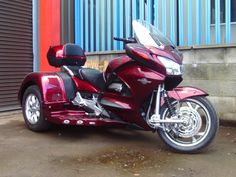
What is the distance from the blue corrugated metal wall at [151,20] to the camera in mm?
7430

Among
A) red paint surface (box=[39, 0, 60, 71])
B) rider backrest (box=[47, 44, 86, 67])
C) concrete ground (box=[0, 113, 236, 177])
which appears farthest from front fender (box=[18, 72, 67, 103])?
red paint surface (box=[39, 0, 60, 71])

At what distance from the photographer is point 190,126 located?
17.7 ft

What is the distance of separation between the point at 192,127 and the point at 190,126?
0.03m

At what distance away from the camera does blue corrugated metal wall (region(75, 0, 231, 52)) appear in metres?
7.43

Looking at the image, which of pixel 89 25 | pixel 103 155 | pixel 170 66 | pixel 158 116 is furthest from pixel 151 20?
pixel 103 155

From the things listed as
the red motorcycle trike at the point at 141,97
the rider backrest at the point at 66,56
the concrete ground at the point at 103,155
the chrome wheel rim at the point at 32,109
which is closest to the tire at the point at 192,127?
the red motorcycle trike at the point at 141,97

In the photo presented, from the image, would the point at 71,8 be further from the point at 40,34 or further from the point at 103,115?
the point at 103,115

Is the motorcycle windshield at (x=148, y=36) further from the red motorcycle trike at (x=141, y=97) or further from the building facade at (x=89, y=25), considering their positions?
the building facade at (x=89, y=25)

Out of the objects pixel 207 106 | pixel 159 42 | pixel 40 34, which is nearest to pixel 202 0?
pixel 159 42

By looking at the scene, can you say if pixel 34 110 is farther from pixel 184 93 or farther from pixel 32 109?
pixel 184 93

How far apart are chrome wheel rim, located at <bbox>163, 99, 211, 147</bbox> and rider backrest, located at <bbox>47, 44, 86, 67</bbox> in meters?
1.99

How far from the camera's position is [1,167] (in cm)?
480

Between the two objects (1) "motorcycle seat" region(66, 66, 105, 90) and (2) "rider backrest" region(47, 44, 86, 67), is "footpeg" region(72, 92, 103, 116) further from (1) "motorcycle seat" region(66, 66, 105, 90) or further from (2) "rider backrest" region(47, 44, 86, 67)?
(2) "rider backrest" region(47, 44, 86, 67)

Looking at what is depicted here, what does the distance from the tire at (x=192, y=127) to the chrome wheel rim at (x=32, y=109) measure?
2.13m
